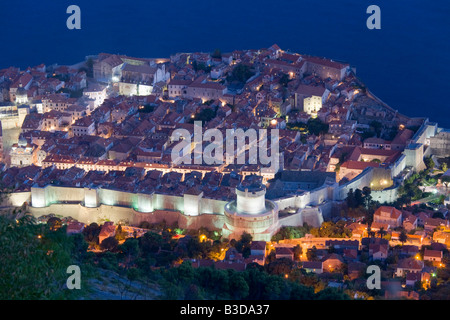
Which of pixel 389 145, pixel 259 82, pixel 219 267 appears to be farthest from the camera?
pixel 259 82

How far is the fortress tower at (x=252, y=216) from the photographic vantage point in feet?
58.8

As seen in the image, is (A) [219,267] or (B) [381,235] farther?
(B) [381,235]

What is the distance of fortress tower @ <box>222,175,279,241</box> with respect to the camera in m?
17.9

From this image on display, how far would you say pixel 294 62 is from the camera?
2698 cm

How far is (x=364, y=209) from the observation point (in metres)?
19.0

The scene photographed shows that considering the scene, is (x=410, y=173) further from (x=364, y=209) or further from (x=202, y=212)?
(x=202, y=212)

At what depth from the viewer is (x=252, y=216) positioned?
1792cm

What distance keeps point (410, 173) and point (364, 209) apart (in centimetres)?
241
